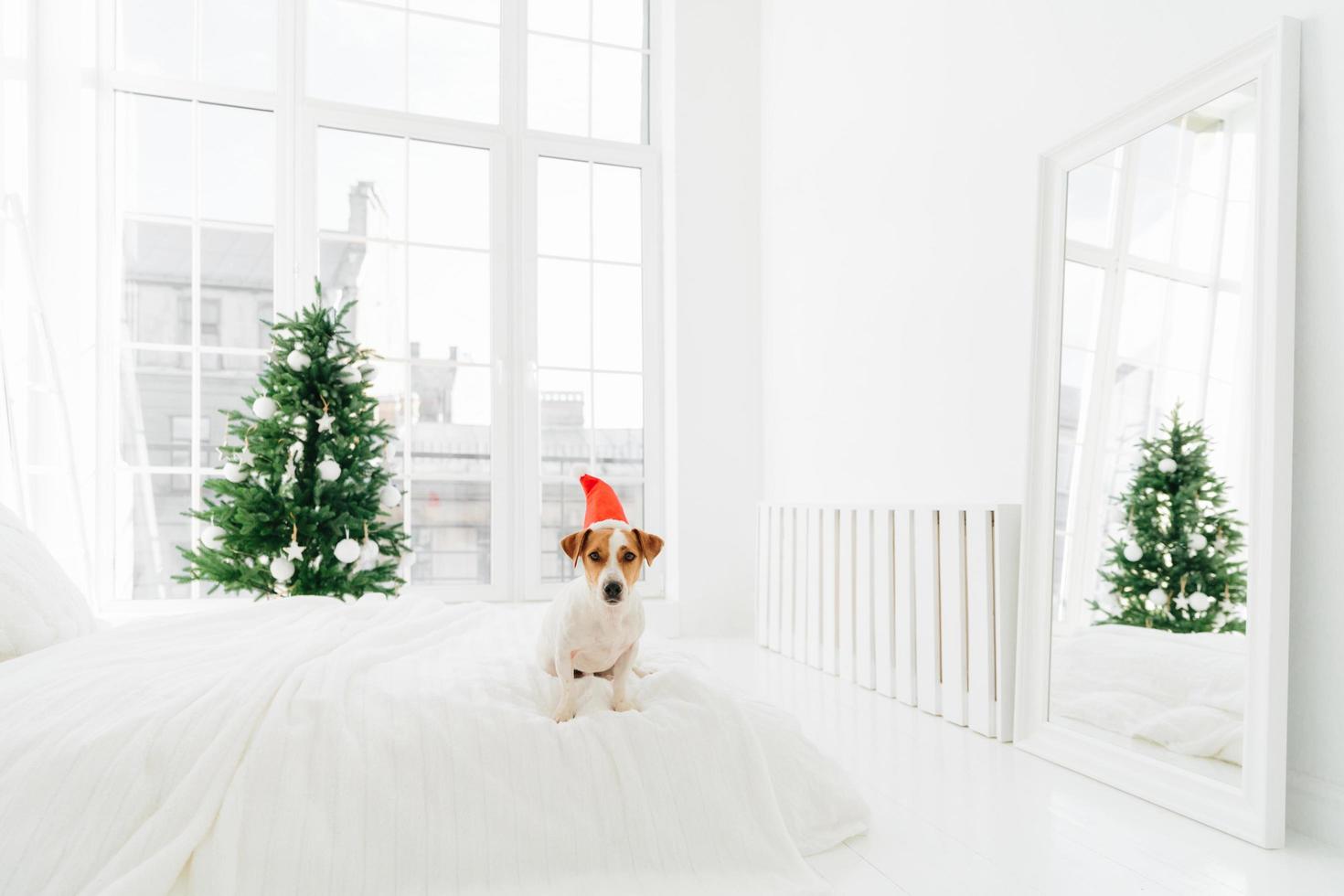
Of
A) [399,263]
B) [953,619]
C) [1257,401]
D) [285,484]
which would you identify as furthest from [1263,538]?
[399,263]

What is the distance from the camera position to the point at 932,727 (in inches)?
102

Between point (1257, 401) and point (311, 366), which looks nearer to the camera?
point (1257, 401)

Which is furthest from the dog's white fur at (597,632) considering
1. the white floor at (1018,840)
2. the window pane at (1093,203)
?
the window pane at (1093,203)

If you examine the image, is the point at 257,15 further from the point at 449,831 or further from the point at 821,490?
the point at 449,831

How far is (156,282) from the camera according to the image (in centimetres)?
391

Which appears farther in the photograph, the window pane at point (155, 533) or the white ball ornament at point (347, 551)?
the window pane at point (155, 533)

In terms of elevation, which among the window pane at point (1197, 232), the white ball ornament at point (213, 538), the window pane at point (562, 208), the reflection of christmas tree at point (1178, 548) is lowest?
the white ball ornament at point (213, 538)

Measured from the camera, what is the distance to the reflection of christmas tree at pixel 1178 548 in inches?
72.6

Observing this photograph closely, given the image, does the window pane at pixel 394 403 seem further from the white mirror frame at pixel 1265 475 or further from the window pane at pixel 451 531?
the white mirror frame at pixel 1265 475

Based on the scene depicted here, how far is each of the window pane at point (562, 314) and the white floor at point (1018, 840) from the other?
2596 mm

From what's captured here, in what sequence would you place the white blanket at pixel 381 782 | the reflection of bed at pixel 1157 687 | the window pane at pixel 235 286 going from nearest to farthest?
the white blanket at pixel 381 782, the reflection of bed at pixel 1157 687, the window pane at pixel 235 286

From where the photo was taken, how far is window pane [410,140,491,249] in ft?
13.9

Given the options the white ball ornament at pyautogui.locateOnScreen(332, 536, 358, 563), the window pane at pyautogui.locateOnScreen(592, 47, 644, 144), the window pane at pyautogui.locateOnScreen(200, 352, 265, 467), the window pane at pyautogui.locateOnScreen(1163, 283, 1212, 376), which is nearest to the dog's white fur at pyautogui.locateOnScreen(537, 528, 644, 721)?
the window pane at pyautogui.locateOnScreen(1163, 283, 1212, 376)

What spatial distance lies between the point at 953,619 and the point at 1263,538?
1.07 m
